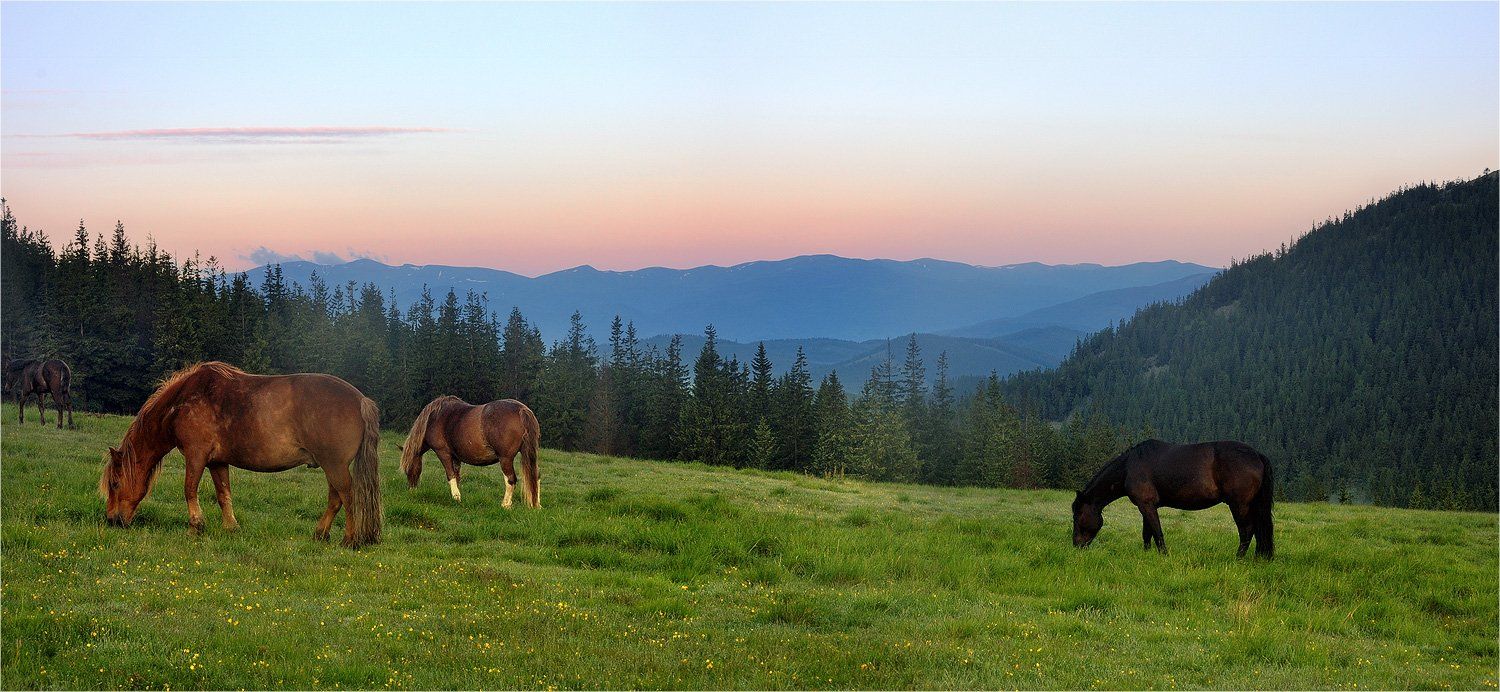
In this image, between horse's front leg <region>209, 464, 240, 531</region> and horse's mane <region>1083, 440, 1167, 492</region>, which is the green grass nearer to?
horse's front leg <region>209, 464, 240, 531</region>

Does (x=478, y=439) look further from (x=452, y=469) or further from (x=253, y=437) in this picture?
(x=253, y=437)

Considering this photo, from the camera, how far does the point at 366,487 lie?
13523 millimetres

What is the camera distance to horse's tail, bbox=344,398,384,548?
43.9 feet

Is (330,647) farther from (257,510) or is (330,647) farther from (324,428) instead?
(257,510)

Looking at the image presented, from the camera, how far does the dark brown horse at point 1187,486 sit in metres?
16.0

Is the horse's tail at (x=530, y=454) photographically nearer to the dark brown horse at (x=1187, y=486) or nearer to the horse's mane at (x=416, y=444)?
the horse's mane at (x=416, y=444)

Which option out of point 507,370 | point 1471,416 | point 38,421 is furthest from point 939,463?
point 1471,416

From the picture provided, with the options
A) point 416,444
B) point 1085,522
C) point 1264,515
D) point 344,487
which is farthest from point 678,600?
point 1264,515

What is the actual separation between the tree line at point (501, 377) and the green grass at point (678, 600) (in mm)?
56789

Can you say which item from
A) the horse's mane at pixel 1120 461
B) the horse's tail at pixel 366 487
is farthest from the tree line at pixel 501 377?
the horse's tail at pixel 366 487

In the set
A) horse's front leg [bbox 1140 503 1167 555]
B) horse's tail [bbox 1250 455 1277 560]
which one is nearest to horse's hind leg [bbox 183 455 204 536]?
horse's front leg [bbox 1140 503 1167 555]

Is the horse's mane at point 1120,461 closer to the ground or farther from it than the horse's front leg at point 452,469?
farther from it

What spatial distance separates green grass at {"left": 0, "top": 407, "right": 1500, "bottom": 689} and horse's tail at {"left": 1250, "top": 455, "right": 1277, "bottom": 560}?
65cm

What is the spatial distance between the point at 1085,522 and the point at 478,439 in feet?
42.0
